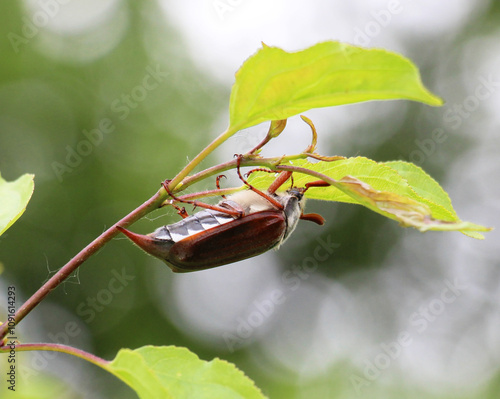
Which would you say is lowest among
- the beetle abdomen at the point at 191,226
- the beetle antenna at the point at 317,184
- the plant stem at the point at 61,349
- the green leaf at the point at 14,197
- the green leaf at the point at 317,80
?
the plant stem at the point at 61,349

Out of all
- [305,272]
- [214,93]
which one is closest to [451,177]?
[305,272]

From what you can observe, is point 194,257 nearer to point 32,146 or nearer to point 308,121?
point 308,121

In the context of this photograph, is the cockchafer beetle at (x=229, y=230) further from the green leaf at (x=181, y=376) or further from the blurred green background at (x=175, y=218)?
the blurred green background at (x=175, y=218)

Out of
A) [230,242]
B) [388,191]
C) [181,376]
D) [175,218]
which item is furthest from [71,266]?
[175,218]

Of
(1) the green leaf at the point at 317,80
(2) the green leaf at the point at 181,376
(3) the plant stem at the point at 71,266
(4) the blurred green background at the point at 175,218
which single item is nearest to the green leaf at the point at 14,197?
(3) the plant stem at the point at 71,266

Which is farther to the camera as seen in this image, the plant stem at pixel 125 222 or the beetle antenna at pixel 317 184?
the beetle antenna at pixel 317 184

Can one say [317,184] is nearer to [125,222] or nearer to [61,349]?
[125,222]
